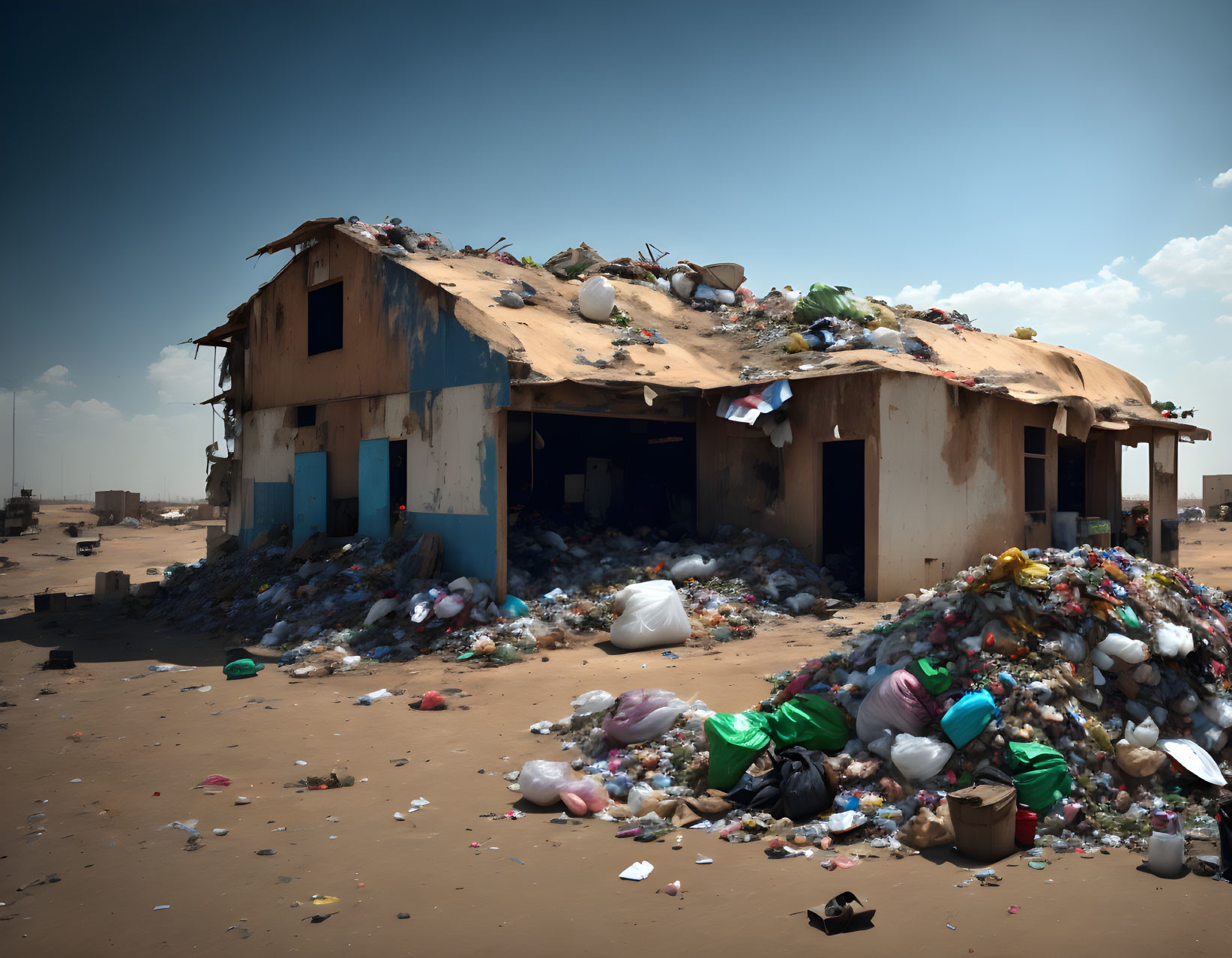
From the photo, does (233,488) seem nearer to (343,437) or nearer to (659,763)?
(343,437)

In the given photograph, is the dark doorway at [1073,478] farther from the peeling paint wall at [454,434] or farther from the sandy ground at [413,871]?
the sandy ground at [413,871]

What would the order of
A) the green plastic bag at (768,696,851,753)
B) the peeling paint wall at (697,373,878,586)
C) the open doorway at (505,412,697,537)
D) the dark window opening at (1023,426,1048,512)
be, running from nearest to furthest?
the green plastic bag at (768,696,851,753), the peeling paint wall at (697,373,878,586), the dark window opening at (1023,426,1048,512), the open doorway at (505,412,697,537)

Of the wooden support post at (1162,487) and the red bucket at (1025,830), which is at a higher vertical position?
the wooden support post at (1162,487)

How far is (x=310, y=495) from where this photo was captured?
43.2ft

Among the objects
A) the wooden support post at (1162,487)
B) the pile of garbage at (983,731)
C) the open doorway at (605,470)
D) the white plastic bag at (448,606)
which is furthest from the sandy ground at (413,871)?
the wooden support post at (1162,487)

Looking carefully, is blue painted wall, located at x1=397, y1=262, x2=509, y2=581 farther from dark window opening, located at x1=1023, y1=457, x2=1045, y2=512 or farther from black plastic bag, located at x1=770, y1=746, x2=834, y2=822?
dark window opening, located at x1=1023, y1=457, x2=1045, y2=512

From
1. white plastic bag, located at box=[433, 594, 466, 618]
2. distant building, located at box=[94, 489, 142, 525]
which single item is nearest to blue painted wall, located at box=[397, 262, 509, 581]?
white plastic bag, located at box=[433, 594, 466, 618]

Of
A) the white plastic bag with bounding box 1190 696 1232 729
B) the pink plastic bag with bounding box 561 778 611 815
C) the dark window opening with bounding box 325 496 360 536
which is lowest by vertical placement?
the pink plastic bag with bounding box 561 778 611 815

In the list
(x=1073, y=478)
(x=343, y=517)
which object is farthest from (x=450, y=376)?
(x=1073, y=478)

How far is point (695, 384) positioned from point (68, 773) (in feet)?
26.5

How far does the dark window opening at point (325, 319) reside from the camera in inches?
520

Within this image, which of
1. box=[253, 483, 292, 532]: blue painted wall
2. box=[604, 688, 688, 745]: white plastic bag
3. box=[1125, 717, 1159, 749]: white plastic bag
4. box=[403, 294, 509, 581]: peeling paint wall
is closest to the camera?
box=[1125, 717, 1159, 749]: white plastic bag

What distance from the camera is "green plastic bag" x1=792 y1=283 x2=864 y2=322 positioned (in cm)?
1353

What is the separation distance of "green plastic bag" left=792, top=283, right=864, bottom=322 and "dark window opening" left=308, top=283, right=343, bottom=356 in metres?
7.40
